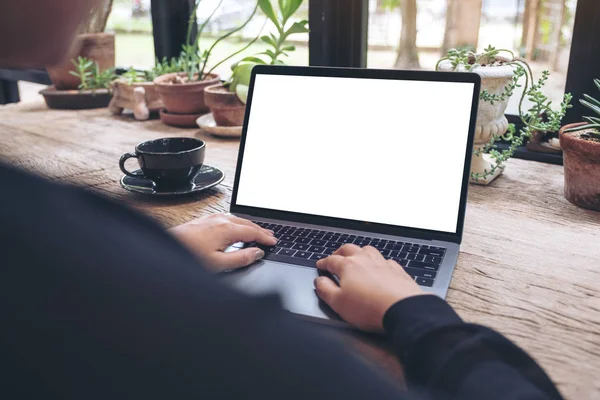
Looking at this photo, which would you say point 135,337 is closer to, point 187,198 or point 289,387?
point 289,387

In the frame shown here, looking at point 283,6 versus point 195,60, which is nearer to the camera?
point 283,6

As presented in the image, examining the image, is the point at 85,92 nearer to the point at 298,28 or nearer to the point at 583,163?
the point at 298,28

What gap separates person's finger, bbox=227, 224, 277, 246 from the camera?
2.80 feet

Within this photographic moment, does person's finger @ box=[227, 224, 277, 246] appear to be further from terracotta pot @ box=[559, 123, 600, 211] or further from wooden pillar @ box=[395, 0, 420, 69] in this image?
wooden pillar @ box=[395, 0, 420, 69]

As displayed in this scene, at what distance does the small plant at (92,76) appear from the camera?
2.02 m

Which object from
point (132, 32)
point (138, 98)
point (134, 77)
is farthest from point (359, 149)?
point (132, 32)

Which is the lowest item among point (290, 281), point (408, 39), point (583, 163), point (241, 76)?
point (290, 281)

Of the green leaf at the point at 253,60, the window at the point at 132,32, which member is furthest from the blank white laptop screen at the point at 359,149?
the window at the point at 132,32

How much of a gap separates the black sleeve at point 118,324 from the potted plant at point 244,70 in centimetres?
125

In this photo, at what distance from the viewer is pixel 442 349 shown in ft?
1.70

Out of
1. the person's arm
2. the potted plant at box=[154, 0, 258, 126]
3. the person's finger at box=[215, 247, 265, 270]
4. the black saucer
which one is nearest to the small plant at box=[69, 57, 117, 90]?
the potted plant at box=[154, 0, 258, 126]

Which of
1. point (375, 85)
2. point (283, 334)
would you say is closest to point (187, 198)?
point (375, 85)

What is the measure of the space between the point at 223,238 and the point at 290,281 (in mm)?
139

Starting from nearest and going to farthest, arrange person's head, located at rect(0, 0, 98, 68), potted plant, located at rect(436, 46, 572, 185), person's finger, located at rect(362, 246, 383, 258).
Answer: person's head, located at rect(0, 0, 98, 68) → person's finger, located at rect(362, 246, 383, 258) → potted plant, located at rect(436, 46, 572, 185)
